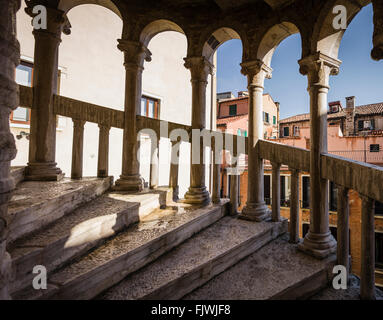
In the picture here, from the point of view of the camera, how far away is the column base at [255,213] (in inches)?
142

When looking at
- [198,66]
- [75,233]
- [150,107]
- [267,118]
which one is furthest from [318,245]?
[267,118]

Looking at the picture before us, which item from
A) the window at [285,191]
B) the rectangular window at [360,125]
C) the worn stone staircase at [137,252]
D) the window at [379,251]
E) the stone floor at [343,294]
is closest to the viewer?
the worn stone staircase at [137,252]

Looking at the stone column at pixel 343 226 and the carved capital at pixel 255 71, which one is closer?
the stone column at pixel 343 226

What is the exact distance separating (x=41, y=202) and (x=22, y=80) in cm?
508

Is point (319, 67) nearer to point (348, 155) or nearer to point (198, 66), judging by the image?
point (198, 66)

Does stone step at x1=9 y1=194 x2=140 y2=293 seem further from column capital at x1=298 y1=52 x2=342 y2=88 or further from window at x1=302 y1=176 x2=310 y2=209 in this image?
window at x1=302 y1=176 x2=310 y2=209

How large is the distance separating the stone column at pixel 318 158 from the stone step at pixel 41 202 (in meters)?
2.79

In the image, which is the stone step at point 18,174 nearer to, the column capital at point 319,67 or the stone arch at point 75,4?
the stone arch at point 75,4

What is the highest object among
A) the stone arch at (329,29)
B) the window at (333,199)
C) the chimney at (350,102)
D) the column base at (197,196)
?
the chimney at (350,102)

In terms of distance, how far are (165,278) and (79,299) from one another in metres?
0.71

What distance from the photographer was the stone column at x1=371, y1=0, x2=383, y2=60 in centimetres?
195

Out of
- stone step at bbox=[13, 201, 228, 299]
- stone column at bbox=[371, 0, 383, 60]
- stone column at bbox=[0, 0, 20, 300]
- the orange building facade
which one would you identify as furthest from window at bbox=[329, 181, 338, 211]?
stone column at bbox=[0, 0, 20, 300]

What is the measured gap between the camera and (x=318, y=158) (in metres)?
2.92


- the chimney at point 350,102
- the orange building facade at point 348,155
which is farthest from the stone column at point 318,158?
the chimney at point 350,102
